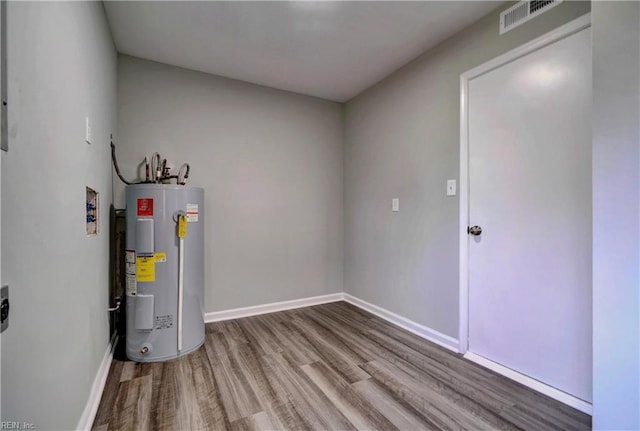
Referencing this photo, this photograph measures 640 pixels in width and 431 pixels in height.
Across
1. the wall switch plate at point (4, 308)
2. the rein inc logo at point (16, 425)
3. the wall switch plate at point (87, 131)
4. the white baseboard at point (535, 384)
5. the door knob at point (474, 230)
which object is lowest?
the white baseboard at point (535, 384)

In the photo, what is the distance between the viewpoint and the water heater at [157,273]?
84.0 inches

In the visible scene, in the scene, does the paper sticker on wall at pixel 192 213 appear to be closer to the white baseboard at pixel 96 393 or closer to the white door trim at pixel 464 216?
the white baseboard at pixel 96 393

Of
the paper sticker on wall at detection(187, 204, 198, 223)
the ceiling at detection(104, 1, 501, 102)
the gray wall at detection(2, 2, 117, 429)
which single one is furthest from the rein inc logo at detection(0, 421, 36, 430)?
the ceiling at detection(104, 1, 501, 102)

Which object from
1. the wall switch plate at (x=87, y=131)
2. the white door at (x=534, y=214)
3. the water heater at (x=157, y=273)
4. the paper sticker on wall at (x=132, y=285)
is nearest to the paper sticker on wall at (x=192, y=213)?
the water heater at (x=157, y=273)

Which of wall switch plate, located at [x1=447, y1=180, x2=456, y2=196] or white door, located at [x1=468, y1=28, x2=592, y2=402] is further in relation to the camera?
wall switch plate, located at [x1=447, y1=180, x2=456, y2=196]

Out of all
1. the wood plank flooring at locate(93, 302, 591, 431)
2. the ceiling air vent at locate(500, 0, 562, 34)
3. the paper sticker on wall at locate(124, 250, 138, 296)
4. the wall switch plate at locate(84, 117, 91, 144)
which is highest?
the ceiling air vent at locate(500, 0, 562, 34)

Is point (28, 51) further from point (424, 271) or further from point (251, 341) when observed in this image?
point (424, 271)

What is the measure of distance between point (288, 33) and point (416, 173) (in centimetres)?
159

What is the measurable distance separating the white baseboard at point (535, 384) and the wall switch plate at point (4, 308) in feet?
8.22

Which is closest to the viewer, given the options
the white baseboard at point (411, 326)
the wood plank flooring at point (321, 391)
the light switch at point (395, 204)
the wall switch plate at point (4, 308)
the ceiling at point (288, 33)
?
the wall switch plate at point (4, 308)

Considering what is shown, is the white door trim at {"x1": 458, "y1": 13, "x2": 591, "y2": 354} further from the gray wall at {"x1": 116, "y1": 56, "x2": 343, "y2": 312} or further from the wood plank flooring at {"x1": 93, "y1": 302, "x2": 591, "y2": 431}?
the gray wall at {"x1": 116, "y1": 56, "x2": 343, "y2": 312}

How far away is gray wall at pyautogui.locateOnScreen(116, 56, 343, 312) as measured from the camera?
273cm

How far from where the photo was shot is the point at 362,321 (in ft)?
9.76

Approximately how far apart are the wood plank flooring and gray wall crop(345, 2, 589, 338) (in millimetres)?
509
